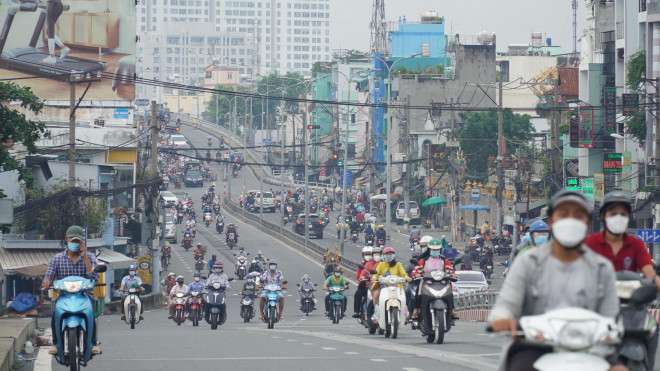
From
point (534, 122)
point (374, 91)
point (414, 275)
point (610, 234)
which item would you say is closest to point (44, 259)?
point (414, 275)

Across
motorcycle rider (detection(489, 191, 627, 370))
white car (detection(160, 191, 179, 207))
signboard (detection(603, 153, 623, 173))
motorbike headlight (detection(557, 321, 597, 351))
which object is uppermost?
signboard (detection(603, 153, 623, 173))

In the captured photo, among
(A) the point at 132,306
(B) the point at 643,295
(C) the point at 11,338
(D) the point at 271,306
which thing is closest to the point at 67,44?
(A) the point at 132,306

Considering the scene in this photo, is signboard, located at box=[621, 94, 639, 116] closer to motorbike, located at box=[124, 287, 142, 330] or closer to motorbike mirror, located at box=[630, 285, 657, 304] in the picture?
motorbike, located at box=[124, 287, 142, 330]

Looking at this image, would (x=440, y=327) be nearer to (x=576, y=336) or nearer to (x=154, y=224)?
(x=576, y=336)

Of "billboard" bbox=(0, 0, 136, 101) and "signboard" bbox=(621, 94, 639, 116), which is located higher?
"billboard" bbox=(0, 0, 136, 101)

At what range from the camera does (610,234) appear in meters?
8.81

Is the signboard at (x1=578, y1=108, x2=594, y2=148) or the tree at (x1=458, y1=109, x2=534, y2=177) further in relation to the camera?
the tree at (x1=458, y1=109, x2=534, y2=177)

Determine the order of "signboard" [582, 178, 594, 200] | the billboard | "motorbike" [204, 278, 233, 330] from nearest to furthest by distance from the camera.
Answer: "motorbike" [204, 278, 233, 330]
"signboard" [582, 178, 594, 200]
the billboard

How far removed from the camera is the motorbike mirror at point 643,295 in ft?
26.7

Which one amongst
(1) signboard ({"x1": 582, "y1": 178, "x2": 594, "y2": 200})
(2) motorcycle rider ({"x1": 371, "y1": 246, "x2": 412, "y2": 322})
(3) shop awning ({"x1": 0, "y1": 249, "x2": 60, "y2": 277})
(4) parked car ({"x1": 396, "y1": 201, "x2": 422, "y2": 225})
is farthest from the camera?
(4) parked car ({"x1": 396, "y1": 201, "x2": 422, "y2": 225})

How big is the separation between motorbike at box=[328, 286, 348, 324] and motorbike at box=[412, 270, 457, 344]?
10458 millimetres

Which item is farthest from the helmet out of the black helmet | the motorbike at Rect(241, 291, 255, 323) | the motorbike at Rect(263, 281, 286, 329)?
the motorbike at Rect(241, 291, 255, 323)

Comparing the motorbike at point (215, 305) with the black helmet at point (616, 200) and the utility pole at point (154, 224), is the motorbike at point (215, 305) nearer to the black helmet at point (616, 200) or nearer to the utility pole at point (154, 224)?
the black helmet at point (616, 200)

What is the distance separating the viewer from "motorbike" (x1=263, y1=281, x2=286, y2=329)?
85.7ft
